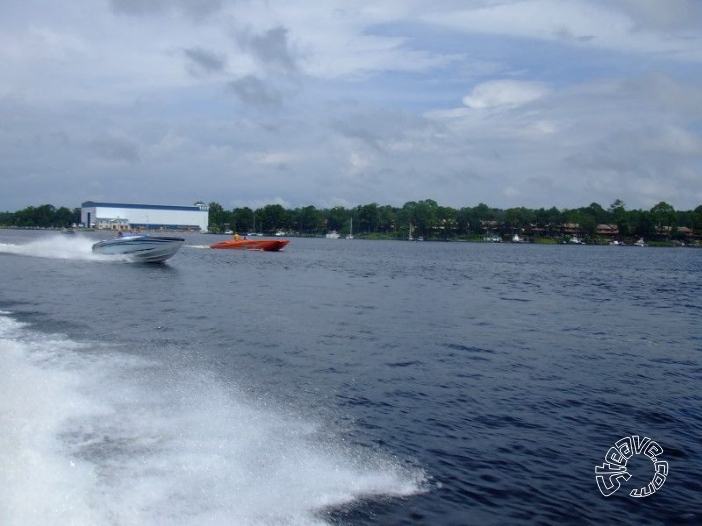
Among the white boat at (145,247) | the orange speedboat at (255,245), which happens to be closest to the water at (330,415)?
the white boat at (145,247)

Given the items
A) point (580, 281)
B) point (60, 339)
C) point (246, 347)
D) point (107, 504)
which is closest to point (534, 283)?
point (580, 281)

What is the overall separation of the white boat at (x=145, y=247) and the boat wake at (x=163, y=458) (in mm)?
36202

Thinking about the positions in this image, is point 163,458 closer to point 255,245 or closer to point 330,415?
point 330,415

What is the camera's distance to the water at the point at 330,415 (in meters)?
8.09

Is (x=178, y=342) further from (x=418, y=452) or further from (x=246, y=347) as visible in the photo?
(x=418, y=452)

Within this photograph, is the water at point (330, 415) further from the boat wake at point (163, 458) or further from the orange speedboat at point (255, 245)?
the orange speedboat at point (255, 245)

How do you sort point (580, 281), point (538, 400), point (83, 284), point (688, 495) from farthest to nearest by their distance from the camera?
point (580, 281), point (83, 284), point (538, 400), point (688, 495)

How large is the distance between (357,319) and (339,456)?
1552 cm

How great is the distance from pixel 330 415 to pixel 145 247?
131 ft

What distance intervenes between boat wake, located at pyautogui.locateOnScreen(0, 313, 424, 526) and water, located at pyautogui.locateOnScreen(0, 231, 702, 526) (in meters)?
0.04

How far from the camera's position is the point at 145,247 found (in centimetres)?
4894

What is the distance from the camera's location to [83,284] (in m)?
34.6

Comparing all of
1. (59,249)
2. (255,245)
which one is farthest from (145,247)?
(255,245)

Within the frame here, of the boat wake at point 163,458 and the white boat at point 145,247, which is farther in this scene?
the white boat at point 145,247
